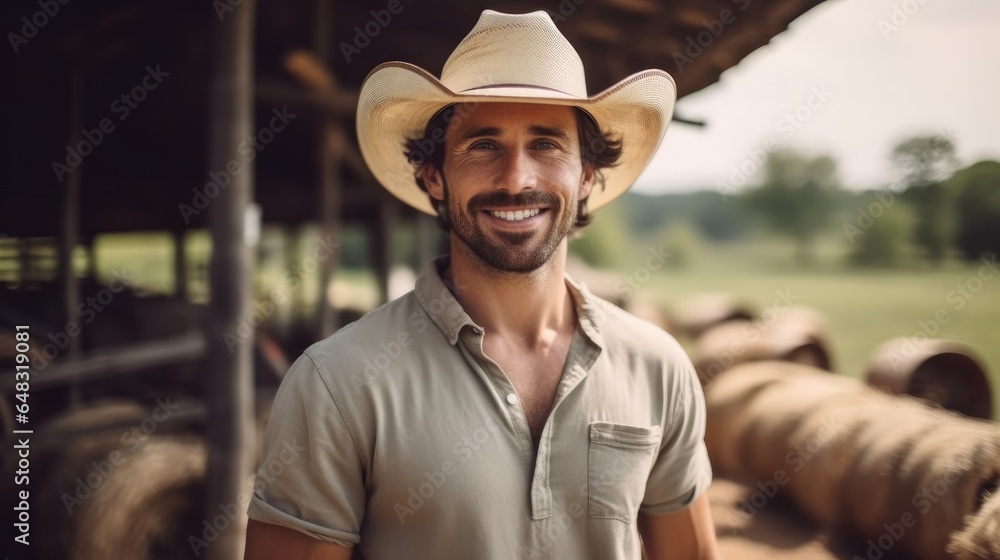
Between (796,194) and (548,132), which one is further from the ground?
(796,194)

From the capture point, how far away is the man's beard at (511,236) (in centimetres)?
177

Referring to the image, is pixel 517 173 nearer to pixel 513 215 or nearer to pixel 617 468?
pixel 513 215

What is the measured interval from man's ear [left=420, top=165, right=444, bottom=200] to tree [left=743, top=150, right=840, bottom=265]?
58873 millimetres

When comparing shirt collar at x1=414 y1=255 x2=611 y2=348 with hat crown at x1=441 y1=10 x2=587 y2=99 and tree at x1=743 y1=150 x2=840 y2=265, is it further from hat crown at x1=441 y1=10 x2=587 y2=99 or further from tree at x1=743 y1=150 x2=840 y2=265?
tree at x1=743 y1=150 x2=840 y2=265

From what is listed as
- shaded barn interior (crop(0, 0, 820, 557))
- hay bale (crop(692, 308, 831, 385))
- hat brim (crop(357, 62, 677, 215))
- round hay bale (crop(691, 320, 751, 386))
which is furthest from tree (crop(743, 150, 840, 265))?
hat brim (crop(357, 62, 677, 215))

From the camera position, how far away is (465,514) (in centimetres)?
156

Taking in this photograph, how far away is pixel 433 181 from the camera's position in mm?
2092

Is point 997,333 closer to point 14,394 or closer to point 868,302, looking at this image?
point 14,394

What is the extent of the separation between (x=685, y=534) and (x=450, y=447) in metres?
0.81

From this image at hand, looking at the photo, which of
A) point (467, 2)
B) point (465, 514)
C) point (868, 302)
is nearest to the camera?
point (465, 514)

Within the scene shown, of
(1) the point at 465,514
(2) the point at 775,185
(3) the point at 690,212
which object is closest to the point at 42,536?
(1) the point at 465,514

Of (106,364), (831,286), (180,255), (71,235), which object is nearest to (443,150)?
(106,364)

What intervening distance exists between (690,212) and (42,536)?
77200mm

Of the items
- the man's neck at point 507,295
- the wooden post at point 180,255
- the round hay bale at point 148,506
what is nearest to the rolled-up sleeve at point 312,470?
the man's neck at point 507,295
